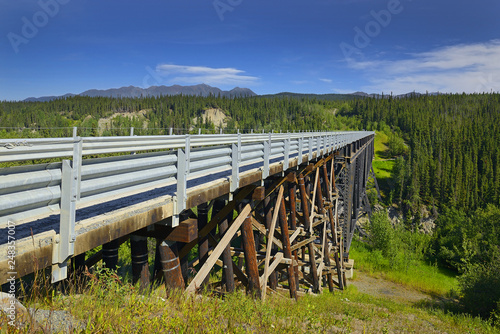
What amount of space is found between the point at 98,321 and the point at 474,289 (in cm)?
2344

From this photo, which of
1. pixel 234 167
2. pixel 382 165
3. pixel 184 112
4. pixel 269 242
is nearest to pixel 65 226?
pixel 234 167

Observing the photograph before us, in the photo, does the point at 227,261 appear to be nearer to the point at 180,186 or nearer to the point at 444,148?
the point at 180,186

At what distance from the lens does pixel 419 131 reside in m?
115

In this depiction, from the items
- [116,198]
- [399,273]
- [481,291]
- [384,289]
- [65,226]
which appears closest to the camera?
[65,226]

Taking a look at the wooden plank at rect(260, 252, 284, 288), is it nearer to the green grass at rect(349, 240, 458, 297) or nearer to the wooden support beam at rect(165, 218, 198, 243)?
the wooden support beam at rect(165, 218, 198, 243)

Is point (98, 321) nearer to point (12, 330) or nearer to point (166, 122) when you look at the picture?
point (12, 330)

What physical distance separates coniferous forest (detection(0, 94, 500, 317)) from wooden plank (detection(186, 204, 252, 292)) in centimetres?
703

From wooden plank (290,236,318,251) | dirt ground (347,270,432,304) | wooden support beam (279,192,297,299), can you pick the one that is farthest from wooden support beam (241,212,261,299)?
dirt ground (347,270,432,304)

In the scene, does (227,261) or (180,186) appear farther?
(227,261)

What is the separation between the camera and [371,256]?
1249 inches

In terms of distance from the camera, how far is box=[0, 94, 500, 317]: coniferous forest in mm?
39044

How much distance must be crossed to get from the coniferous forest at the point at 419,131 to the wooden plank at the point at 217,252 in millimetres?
7032

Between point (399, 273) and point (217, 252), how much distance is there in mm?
27414

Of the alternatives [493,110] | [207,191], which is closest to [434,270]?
[207,191]
